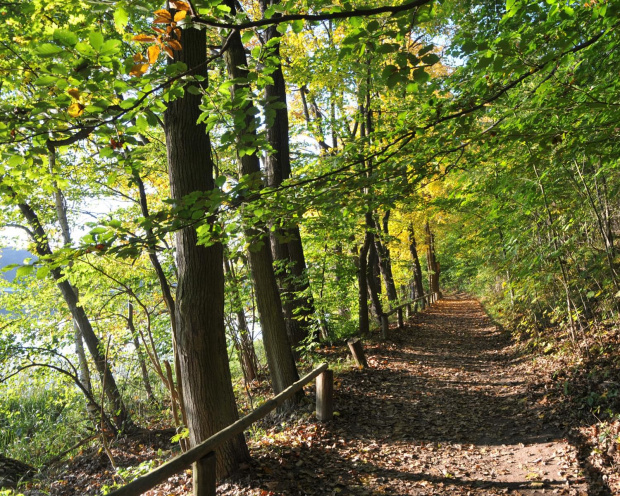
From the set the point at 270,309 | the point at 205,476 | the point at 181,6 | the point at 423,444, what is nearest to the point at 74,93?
the point at 181,6

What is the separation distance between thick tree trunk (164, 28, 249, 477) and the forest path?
3.24 ft

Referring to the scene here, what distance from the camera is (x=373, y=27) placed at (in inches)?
82.7

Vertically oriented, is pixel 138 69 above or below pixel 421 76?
above

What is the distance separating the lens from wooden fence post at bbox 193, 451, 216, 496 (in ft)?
11.9

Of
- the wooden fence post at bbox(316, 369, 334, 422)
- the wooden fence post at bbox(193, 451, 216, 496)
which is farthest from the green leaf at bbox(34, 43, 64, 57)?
the wooden fence post at bbox(316, 369, 334, 422)

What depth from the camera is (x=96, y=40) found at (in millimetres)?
1934

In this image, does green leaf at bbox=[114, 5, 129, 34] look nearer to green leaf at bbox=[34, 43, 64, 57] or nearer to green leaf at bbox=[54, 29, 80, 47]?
green leaf at bbox=[54, 29, 80, 47]

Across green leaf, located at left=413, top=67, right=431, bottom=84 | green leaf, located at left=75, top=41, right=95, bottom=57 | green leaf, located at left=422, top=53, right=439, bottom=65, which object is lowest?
green leaf, located at left=413, top=67, right=431, bottom=84

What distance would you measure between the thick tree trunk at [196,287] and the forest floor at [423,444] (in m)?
0.97

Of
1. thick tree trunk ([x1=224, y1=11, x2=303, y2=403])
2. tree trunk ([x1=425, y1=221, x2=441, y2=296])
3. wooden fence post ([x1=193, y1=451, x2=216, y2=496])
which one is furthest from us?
tree trunk ([x1=425, y1=221, x2=441, y2=296])

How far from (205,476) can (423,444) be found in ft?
10.3

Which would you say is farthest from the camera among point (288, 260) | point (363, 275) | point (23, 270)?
point (363, 275)

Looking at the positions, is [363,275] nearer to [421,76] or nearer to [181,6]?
[421,76]

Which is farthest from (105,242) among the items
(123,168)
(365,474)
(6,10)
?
(6,10)
